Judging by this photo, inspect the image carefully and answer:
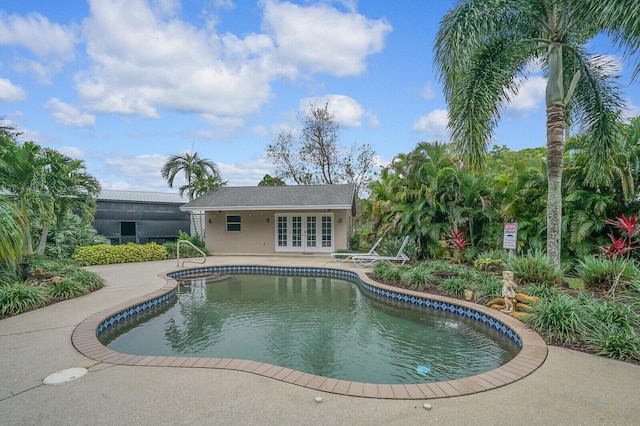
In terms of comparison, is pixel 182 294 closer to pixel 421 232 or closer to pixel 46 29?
pixel 421 232

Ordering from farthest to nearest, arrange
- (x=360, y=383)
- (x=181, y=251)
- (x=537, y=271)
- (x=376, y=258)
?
1. (x=181, y=251)
2. (x=376, y=258)
3. (x=537, y=271)
4. (x=360, y=383)

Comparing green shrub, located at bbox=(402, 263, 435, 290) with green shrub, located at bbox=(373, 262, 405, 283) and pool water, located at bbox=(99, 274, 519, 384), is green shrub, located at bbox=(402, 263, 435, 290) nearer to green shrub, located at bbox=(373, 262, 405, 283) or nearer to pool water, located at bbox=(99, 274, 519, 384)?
green shrub, located at bbox=(373, 262, 405, 283)

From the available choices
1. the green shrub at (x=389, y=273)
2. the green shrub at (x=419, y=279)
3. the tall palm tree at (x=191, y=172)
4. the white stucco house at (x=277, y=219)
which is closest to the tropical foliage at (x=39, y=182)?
the white stucco house at (x=277, y=219)

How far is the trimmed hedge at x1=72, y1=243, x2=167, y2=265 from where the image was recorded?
507 inches

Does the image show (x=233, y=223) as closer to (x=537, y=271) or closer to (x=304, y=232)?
(x=304, y=232)

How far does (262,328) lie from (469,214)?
7.66 metres

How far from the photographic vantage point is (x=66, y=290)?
7406mm

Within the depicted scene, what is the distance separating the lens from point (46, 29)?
962cm

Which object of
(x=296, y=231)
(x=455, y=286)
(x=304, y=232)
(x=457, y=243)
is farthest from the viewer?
(x=296, y=231)

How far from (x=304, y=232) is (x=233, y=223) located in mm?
3860

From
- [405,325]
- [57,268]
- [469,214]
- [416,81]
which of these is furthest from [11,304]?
[416,81]

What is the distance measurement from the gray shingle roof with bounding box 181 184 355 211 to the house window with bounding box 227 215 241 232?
35.3 inches

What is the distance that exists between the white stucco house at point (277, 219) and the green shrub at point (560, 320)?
35.1 ft

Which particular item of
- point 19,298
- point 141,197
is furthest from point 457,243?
point 141,197
